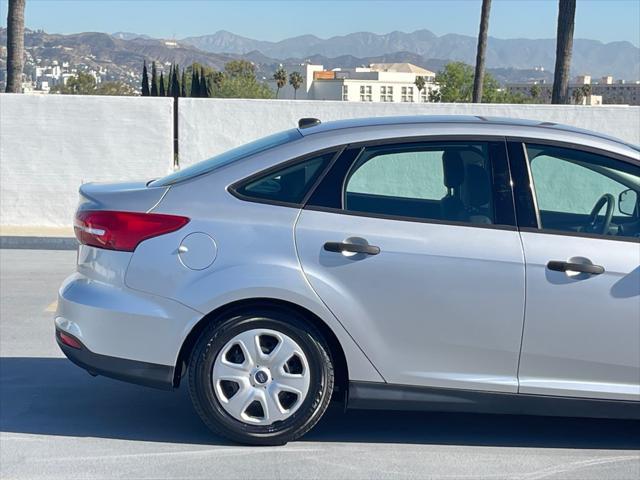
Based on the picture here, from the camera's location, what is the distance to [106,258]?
4.97 metres

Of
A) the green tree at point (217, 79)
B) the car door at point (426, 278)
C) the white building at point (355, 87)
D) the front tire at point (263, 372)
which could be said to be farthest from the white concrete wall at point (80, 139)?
the white building at point (355, 87)

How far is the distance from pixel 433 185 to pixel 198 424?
1.88 metres

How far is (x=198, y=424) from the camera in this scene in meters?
5.47

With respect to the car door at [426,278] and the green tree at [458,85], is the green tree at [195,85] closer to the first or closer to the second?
the green tree at [458,85]

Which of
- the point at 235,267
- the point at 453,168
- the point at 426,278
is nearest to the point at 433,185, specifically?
the point at 453,168

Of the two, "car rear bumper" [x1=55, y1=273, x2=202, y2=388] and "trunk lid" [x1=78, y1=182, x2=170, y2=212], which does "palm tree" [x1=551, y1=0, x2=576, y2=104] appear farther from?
"car rear bumper" [x1=55, y1=273, x2=202, y2=388]

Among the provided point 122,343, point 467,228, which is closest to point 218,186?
point 122,343

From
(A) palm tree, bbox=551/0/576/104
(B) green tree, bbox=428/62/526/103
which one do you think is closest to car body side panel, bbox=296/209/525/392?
(A) palm tree, bbox=551/0/576/104

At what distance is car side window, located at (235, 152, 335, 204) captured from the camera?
16.4ft

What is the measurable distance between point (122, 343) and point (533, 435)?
2311 millimetres

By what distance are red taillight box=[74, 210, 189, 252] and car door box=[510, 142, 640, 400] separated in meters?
1.79

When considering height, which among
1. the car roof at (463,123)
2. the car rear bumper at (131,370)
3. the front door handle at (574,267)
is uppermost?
the car roof at (463,123)

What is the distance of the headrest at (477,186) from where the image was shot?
16.3ft

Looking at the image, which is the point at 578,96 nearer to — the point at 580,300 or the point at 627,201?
the point at 627,201
